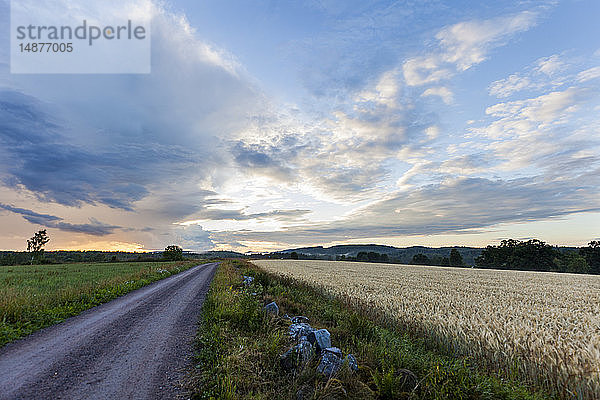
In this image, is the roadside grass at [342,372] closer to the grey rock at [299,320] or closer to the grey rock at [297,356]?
the grey rock at [297,356]

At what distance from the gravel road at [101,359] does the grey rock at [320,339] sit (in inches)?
118

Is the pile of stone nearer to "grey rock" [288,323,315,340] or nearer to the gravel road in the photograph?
"grey rock" [288,323,315,340]

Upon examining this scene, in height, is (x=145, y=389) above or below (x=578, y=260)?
above

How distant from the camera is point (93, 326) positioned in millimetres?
8945

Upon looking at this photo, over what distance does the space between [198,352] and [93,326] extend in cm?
504

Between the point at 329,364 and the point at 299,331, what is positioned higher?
the point at 329,364

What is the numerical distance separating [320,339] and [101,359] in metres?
5.31

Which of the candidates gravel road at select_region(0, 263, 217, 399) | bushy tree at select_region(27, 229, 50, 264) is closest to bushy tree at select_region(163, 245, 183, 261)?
bushy tree at select_region(27, 229, 50, 264)

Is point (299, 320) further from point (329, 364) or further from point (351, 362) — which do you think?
point (329, 364)

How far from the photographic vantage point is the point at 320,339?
630 centimetres

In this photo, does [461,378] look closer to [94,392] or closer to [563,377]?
[563,377]

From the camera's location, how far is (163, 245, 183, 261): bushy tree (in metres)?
99.4

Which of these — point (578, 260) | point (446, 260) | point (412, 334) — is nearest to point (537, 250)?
point (578, 260)

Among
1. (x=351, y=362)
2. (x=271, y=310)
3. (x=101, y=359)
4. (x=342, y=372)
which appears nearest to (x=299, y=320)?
(x=271, y=310)
